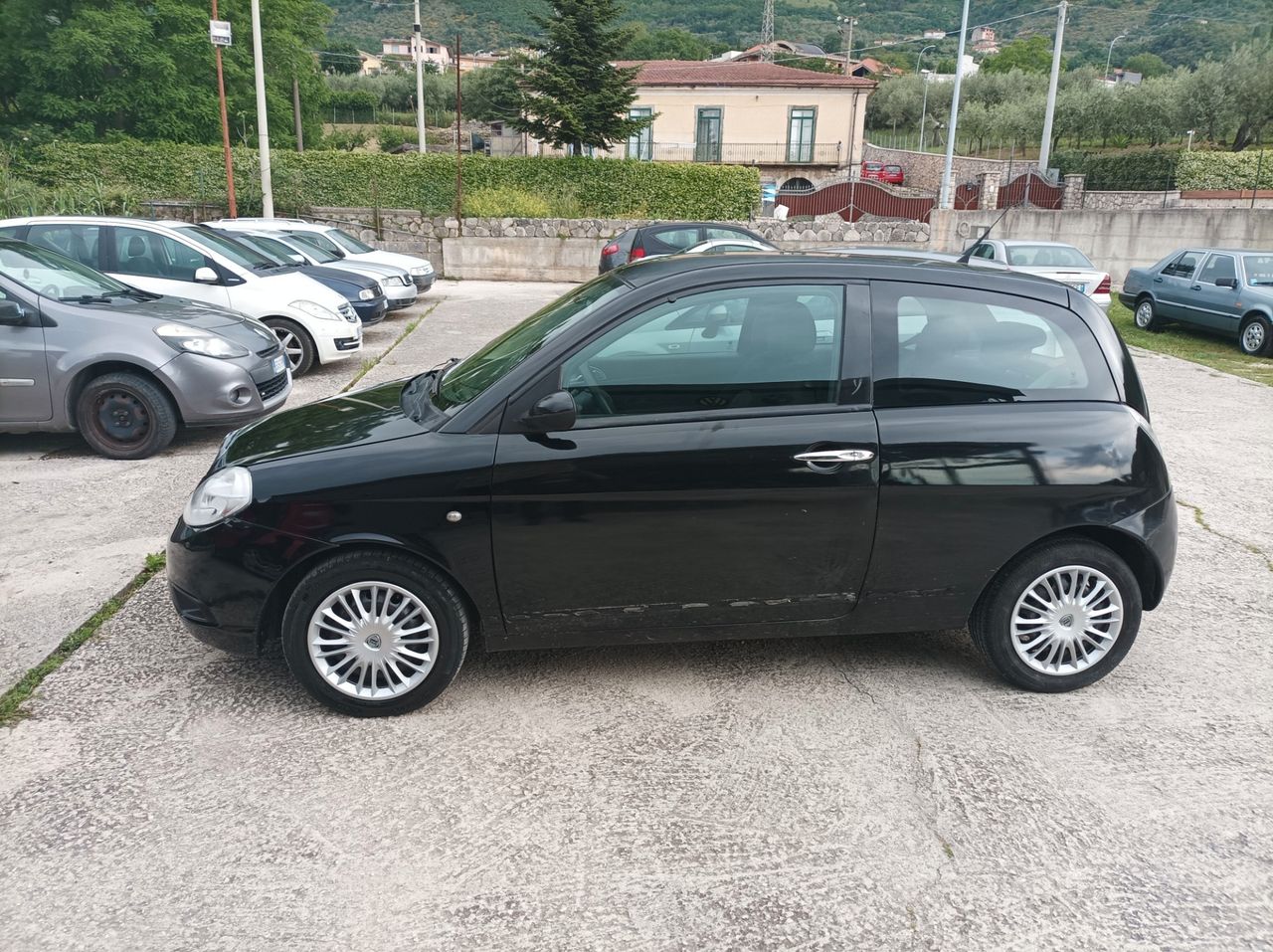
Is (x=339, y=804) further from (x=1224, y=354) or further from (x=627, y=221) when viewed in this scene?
(x=627, y=221)

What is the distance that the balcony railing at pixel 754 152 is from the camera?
46.8m

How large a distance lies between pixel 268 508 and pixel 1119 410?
11.1 feet

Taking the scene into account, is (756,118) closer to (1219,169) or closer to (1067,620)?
(1219,169)

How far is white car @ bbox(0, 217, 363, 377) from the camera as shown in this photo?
31.8 ft

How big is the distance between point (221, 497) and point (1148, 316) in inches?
694

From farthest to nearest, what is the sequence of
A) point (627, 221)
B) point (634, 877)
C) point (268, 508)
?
point (627, 221) → point (268, 508) → point (634, 877)

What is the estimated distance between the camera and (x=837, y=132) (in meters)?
46.6

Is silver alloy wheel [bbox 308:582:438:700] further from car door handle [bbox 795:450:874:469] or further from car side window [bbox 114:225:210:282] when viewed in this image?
car side window [bbox 114:225:210:282]

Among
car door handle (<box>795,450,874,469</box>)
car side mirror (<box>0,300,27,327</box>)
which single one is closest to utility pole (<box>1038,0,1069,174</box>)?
car side mirror (<box>0,300,27,327</box>)

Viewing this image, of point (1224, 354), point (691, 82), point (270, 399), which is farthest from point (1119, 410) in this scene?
point (691, 82)

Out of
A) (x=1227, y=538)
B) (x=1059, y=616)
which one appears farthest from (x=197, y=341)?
(x=1227, y=538)

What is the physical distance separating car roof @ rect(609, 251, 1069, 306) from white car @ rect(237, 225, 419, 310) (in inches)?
444

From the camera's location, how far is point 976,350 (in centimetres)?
391

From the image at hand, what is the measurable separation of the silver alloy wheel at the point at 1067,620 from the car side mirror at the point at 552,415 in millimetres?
1975
